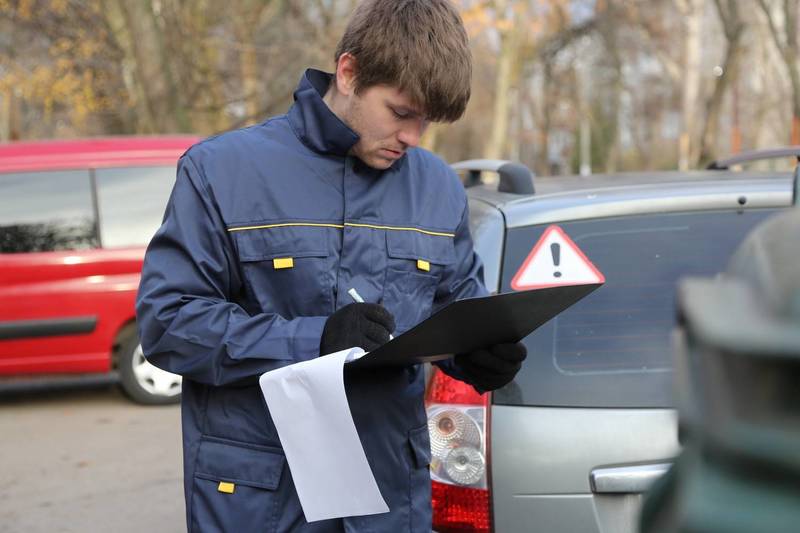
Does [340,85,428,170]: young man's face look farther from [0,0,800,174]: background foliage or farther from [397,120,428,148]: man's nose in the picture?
[0,0,800,174]: background foliage

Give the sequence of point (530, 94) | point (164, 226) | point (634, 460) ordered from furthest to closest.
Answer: point (530, 94)
point (634, 460)
point (164, 226)

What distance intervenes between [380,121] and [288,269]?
0.37 m

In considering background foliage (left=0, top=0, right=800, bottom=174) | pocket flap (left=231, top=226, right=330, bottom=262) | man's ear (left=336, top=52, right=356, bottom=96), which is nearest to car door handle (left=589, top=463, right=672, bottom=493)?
pocket flap (left=231, top=226, right=330, bottom=262)

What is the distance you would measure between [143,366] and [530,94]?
38.9 m

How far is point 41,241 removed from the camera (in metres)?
7.98

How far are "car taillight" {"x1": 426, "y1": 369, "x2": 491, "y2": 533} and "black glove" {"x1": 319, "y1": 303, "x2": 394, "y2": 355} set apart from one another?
25.2 inches

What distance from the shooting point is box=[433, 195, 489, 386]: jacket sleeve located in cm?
257

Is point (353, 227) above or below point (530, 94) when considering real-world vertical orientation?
above

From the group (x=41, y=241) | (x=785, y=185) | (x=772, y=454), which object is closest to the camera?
(x=772, y=454)

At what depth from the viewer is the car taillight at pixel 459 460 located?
8.87 ft

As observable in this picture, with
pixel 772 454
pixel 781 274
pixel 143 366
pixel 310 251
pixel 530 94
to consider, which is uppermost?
pixel 781 274

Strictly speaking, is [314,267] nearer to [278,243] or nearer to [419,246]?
[278,243]

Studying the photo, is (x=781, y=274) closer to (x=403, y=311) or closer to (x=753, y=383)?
(x=753, y=383)

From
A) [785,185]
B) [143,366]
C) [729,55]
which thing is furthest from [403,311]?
[729,55]
